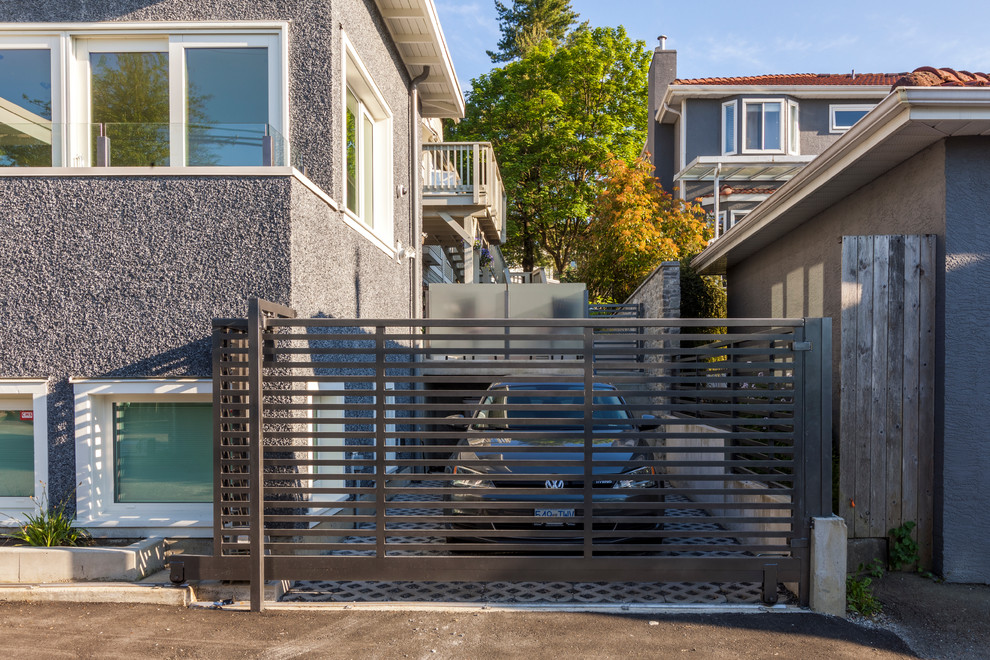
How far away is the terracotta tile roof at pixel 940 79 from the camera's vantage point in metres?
4.98

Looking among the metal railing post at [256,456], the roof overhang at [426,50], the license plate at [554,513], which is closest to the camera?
the metal railing post at [256,456]

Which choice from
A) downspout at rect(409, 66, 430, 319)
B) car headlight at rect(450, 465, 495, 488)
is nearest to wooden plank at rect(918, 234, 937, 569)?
car headlight at rect(450, 465, 495, 488)

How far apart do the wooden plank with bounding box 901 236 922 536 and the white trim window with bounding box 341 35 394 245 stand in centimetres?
499

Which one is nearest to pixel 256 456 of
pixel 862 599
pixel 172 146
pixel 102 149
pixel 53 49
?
pixel 172 146

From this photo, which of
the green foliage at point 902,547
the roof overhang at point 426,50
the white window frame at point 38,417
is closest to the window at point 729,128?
the roof overhang at point 426,50

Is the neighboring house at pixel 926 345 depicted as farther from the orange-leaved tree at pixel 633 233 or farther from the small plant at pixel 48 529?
the orange-leaved tree at pixel 633 233

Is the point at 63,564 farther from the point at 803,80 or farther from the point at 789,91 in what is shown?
the point at 803,80

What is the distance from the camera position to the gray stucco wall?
5.10 m

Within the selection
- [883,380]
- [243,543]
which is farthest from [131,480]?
[883,380]

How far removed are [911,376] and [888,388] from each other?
0.20 m

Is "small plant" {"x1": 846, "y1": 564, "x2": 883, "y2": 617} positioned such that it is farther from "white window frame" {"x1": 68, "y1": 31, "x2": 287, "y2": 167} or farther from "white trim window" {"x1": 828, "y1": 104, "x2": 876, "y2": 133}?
"white trim window" {"x1": 828, "y1": 104, "x2": 876, "y2": 133}

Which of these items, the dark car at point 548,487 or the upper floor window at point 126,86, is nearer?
the dark car at point 548,487

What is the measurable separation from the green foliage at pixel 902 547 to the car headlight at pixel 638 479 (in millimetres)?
1929

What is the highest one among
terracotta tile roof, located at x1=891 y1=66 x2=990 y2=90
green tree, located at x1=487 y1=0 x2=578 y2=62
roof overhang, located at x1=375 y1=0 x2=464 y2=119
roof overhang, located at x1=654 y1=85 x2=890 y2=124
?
green tree, located at x1=487 y1=0 x2=578 y2=62
